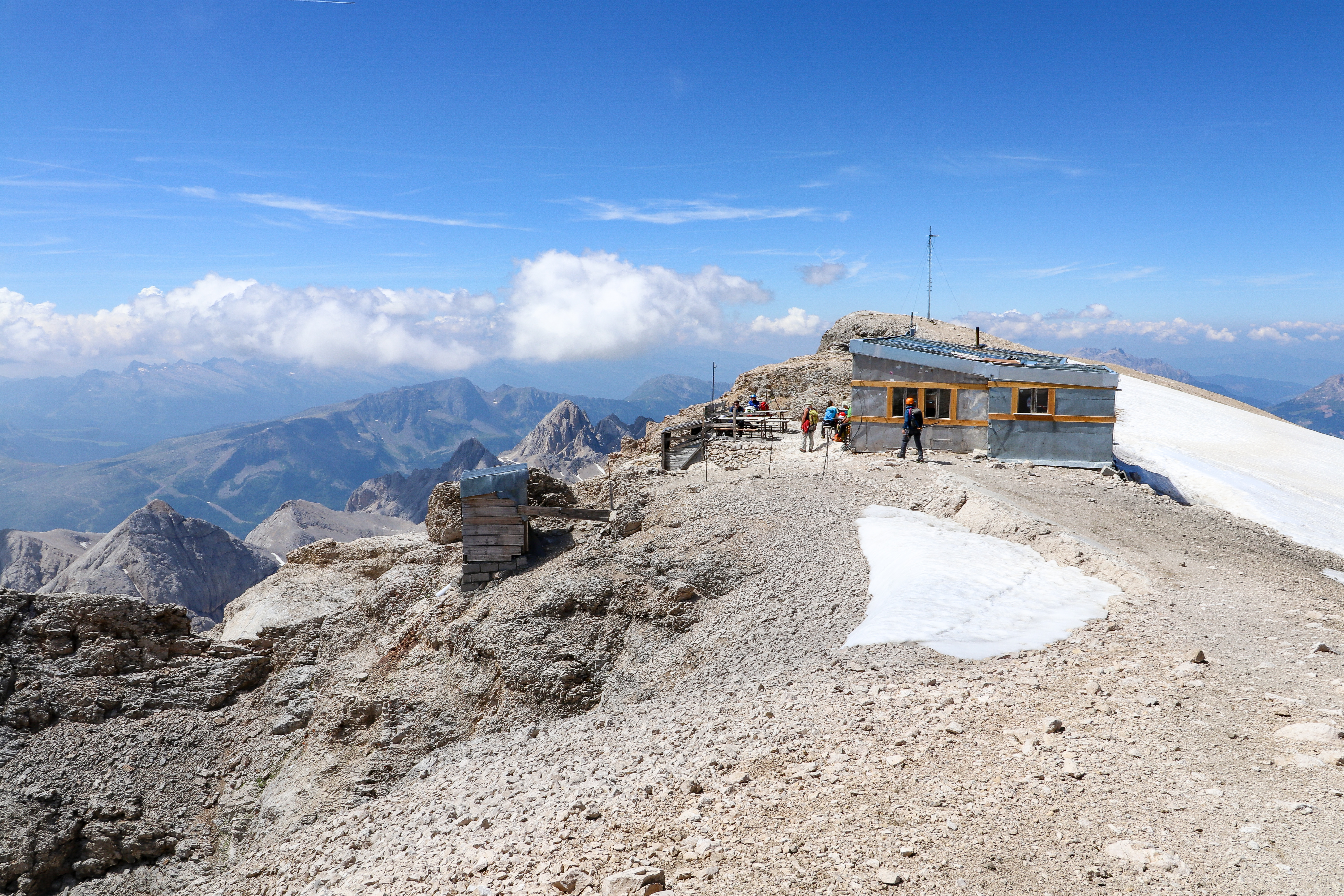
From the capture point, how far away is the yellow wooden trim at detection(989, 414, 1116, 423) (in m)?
27.0

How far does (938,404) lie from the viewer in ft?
94.7

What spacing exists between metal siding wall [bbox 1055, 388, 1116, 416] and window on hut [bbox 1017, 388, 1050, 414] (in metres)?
0.46

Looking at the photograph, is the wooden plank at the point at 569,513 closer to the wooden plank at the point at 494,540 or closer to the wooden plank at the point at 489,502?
the wooden plank at the point at 489,502

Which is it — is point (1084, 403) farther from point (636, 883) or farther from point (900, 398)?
point (636, 883)

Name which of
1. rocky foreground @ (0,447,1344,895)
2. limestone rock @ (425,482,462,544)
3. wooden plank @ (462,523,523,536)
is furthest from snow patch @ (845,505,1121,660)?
limestone rock @ (425,482,462,544)

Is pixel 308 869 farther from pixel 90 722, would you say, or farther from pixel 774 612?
pixel 774 612

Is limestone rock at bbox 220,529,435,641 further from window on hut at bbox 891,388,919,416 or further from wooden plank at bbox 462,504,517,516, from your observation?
window on hut at bbox 891,388,919,416

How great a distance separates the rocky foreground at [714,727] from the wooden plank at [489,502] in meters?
2.02

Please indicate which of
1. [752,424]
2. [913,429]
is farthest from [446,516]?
[752,424]

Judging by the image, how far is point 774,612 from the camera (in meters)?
13.7

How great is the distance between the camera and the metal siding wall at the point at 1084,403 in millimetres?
26844

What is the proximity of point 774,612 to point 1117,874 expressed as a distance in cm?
Result: 805

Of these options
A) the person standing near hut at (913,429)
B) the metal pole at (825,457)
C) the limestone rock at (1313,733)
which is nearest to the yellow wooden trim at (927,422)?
the person standing near hut at (913,429)

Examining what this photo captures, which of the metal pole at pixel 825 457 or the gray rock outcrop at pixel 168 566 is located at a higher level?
the metal pole at pixel 825 457
